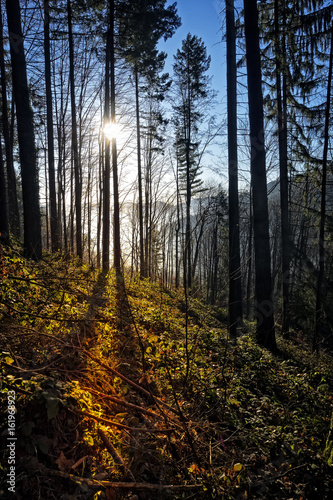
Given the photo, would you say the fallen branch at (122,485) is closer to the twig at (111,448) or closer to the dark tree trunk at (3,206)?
the twig at (111,448)

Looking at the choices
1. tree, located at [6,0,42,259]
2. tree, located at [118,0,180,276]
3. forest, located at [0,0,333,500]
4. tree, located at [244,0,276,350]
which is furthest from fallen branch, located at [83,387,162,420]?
tree, located at [118,0,180,276]

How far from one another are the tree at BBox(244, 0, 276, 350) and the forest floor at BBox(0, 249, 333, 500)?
226 centimetres

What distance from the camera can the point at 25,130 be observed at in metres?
7.12

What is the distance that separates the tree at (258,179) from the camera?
652cm

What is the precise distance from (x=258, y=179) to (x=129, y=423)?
6.02 m

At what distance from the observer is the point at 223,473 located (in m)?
2.26

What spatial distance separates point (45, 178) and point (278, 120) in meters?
16.5

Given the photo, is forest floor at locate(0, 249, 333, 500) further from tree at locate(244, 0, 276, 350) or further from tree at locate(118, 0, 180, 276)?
tree at locate(118, 0, 180, 276)

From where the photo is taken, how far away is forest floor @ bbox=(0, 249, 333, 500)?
1869 mm

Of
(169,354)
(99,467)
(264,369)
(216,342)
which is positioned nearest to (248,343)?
(216,342)

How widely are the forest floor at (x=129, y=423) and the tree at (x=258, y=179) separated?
7.43ft

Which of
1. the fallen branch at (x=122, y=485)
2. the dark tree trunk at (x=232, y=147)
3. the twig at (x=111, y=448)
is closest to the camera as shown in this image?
the fallen branch at (x=122, y=485)

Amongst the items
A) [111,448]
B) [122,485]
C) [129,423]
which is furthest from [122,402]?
[122,485]

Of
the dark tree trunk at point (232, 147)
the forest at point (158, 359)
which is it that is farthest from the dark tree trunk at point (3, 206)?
the dark tree trunk at point (232, 147)
